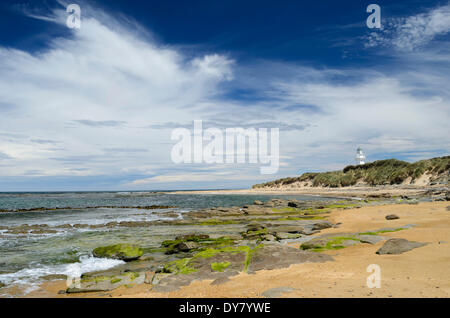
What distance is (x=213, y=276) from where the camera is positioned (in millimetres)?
9961

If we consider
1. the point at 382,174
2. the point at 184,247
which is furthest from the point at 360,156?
the point at 184,247

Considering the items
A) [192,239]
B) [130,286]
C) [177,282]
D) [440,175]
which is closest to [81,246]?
[192,239]

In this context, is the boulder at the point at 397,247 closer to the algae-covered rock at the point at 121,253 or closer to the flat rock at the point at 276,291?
the flat rock at the point at 276,291

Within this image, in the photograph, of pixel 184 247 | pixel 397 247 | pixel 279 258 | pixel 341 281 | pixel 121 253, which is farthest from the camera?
pixel 184 247

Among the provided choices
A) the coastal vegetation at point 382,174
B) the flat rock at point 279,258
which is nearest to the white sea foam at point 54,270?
the flat rock at point 279,258

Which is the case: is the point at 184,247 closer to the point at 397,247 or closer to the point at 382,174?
the point at 397,247

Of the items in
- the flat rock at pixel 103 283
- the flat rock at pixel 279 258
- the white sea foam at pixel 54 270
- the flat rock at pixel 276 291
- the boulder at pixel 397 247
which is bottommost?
the white sea foam at pixel 54 270

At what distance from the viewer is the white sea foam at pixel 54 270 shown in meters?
11.7

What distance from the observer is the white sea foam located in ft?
38.4

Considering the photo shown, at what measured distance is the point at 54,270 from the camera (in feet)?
43.9

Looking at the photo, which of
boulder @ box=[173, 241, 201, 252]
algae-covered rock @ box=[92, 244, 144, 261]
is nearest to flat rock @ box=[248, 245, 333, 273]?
boulder @ box=[173, 241, 201, 252]

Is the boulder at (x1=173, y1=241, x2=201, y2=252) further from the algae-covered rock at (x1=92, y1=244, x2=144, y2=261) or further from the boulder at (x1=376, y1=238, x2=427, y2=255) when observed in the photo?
the boulder at (x1=376, y1=238, x2=427, y2=255)
